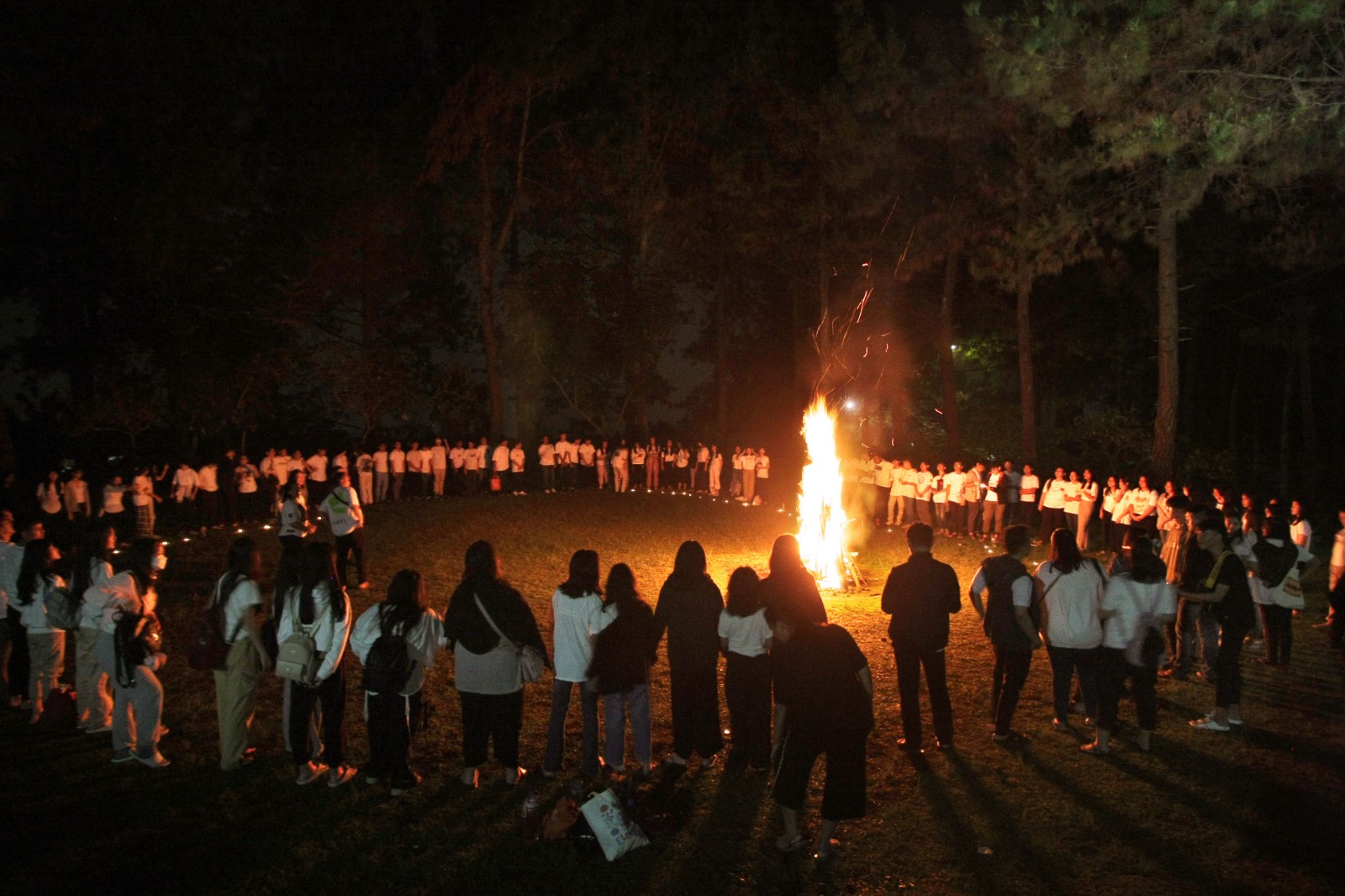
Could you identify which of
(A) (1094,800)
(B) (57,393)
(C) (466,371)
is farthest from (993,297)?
(B) (57,393)

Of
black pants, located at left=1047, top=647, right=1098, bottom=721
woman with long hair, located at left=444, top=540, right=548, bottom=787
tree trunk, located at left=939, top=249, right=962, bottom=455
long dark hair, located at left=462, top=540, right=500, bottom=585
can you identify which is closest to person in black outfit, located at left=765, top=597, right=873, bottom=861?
woman with long hair, located at left=444, top=540, right=548, bottom=787

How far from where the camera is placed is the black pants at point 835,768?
559 cm

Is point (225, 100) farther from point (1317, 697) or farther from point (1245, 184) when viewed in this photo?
point (1317, 697)

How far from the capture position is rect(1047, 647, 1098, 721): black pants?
7.50 metres

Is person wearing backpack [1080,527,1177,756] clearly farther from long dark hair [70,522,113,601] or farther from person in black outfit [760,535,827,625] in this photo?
long dark hair [70,522,113,601]

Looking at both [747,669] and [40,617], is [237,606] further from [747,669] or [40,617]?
[747,669]

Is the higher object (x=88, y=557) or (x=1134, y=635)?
(x=88, y=557)

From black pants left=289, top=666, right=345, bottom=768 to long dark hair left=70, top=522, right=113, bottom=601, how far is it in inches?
81.7

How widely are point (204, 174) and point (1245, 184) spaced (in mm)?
21878

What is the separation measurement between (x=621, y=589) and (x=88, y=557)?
4.29 metres

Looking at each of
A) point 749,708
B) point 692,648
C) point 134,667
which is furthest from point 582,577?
point 134,667

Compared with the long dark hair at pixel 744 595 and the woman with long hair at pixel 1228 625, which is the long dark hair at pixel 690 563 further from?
the woman with long hair at pixel 1228 625

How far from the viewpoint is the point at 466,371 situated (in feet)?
107

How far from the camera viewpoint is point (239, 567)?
671 centimetres
